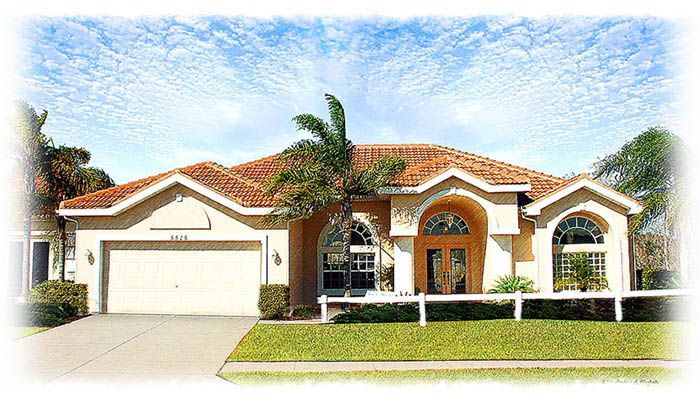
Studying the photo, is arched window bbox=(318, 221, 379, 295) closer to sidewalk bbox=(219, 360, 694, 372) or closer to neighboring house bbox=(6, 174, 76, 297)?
Answer: sidewalk bbox=(219, 360, 694, 372)

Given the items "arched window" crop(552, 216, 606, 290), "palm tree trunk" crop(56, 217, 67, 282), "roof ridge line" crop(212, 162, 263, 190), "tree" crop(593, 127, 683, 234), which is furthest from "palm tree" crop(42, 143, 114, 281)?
"tree" crop(593, 127, 683, 234)

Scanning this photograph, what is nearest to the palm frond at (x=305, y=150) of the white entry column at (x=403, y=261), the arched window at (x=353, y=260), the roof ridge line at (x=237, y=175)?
the roof ridge line at (x=237, y=175)

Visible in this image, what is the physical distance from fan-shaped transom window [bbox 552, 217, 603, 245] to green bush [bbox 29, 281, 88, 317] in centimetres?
1460

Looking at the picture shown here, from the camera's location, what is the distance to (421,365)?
10.9 m

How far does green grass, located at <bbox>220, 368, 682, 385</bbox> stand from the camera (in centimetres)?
963

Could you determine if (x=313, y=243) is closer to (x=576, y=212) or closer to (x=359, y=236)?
(x=359, y=236)

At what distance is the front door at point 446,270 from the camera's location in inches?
774

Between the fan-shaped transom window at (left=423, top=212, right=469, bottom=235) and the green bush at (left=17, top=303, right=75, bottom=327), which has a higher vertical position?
the fan-shaped transom window at (left=423, top=212, right=469, bottom=235)

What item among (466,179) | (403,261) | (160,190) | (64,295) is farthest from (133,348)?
(466,179)

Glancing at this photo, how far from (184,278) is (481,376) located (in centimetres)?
1030

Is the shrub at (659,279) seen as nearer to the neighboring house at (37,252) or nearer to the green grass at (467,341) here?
the green grass at (467,341)

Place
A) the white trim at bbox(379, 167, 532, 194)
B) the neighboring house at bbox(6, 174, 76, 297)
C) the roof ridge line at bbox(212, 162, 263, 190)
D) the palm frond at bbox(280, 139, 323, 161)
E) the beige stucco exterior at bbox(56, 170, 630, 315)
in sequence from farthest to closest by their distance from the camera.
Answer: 1. the neighboring house at bbox(6, 174, 76, 297)
2. the roof ridge line at bbox(212, 162, 263, 190)
3. the white trim at bbox(379, 167, 532, 194)
4. the beige stucco exterior at bbox(56, 170, 630, 315)
5. the palm frond at bbox(280, 139, 323, 161)

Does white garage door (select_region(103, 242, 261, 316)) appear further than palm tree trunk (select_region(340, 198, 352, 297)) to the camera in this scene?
Yes

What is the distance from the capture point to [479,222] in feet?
62.2
